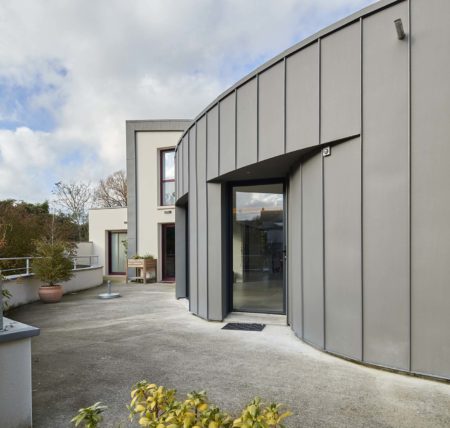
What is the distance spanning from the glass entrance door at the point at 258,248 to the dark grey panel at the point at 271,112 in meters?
1.38

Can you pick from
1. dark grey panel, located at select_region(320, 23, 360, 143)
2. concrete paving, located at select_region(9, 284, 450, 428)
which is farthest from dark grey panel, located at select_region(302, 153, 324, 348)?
dark grey panel, located at select_region(320, 23, 360, 143)

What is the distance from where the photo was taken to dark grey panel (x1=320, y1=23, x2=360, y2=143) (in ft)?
13.0

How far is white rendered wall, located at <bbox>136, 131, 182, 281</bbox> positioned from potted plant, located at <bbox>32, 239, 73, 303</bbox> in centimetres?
449

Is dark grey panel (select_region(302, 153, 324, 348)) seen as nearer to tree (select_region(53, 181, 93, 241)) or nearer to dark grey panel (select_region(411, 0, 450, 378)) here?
dark grey panel (select_region(411, 0, 450, 378))

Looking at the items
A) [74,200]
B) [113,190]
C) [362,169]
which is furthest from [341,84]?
[113,190]

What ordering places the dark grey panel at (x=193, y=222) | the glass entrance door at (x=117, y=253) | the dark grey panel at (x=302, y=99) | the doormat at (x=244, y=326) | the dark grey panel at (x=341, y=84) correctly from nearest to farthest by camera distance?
1. the dark grey panel at (x=341, y=84)
2. the dark grey panel at (x=302, y=99)
3. the doormat at (x=244, y=326)
4. the dark grey panel at (x=193, y=222)
5. the glass entrance door at (x=117, y=253)

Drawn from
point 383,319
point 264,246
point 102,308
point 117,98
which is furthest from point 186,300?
point 117,98

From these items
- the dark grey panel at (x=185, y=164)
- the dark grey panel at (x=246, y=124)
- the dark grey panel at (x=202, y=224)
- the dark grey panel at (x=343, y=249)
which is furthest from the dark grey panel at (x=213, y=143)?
the dark grey panel at (x=343, y=249)

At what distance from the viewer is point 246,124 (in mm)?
5387

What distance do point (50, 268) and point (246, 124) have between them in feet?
21.3

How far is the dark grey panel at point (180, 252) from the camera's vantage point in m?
8.78

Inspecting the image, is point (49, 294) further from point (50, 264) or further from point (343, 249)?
point (343, 249)

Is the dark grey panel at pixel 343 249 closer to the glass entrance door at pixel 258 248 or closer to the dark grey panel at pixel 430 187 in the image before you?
the dark grey panel at pixel 430 187

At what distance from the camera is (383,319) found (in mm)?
3703
